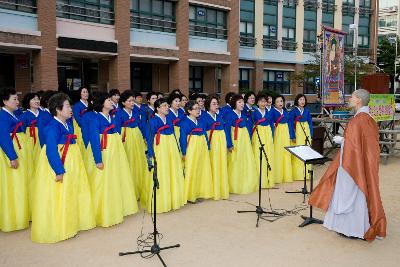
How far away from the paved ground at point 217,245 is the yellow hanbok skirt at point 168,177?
20 centimetres

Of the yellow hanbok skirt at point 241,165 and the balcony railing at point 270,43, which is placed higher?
the balcony railing at point 270,43

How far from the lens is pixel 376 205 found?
5.06 meters

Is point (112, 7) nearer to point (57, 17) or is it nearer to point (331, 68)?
point (57, 17)

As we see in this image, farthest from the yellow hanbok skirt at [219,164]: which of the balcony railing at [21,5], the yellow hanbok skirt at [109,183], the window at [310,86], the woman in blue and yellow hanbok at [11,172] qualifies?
the window at [310,86]

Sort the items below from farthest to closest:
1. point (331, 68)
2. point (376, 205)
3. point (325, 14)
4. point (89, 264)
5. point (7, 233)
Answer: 1. point (325, 14)
2. point (331, 68)
3. point (7, 233)
4. point (376, 205)
5. point (89, 264)

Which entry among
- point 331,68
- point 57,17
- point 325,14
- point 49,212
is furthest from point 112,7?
point 325,14

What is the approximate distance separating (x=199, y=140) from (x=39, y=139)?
8.50 feet

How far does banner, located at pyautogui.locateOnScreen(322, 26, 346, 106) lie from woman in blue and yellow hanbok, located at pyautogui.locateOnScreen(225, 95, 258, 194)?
15.9 feet

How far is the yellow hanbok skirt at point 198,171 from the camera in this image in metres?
6.97

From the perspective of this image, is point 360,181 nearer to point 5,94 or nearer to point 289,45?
point 5,94

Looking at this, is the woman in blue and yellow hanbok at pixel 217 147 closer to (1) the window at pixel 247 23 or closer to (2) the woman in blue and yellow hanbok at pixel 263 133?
(2) the woman in blue and yellow hanbok at pixel 263 133

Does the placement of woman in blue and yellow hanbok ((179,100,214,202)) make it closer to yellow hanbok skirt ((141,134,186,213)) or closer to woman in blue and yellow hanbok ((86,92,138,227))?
yellow hanbok skirt ((141,134,186,213))

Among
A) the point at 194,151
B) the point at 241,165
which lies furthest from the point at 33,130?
the point at 241,165

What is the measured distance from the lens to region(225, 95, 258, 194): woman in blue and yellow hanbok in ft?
25.3
